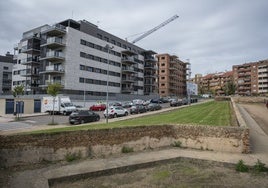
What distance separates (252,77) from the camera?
124 metres

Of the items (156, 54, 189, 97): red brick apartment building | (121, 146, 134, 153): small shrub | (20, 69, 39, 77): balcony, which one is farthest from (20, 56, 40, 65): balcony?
(121, 146, 134, 153): small shrub

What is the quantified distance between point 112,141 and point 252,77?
416ft

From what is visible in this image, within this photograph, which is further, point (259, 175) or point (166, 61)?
point (166, 61)

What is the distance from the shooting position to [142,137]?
14.8 meters

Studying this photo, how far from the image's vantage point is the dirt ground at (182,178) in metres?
9.95

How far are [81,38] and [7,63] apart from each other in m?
51.1

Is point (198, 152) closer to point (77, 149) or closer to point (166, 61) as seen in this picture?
point (77, 149)

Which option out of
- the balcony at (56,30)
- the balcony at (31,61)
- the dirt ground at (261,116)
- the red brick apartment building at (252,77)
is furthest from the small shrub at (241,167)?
the red brick apartment building at (252,77)

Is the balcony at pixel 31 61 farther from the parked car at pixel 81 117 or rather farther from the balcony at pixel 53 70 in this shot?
the parked car at pixel 81 117

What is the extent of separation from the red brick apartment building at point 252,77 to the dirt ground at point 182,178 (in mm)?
112988

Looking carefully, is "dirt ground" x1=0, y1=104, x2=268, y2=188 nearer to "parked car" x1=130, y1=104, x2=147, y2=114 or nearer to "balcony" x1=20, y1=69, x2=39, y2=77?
"parked car" x1=130, y1=104, x2=147, y2=114

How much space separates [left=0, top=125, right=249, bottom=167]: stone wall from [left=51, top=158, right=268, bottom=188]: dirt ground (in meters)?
2.28

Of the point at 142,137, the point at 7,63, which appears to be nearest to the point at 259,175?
the point at 142,137

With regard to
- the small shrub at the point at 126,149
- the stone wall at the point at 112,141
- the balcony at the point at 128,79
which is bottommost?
the small shrub at the point at 126,149
